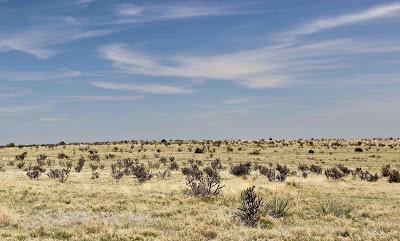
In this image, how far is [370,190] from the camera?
1264 inches

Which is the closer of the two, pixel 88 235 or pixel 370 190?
pixel 88 235

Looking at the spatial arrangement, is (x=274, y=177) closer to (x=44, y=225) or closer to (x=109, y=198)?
(x=109, y=198)

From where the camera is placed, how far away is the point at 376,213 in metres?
21.4

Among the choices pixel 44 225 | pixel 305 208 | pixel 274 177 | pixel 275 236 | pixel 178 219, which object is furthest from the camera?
pixel 274 177

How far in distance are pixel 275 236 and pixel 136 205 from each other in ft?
29.0

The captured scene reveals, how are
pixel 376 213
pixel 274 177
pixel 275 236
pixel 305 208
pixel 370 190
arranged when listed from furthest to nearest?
pixel 274 177 < pixel 370 190 < pixel 305 208 < pixel 376 213 < pixel 275 236

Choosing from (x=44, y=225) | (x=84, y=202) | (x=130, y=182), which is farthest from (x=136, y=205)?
(x=130, y=182)

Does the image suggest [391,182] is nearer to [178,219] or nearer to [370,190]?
[370,190]

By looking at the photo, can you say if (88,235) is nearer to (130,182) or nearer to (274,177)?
(130,182)

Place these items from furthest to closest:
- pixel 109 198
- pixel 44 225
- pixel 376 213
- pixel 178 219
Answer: pixel 109 198, pixel 376 213, pixel 178 219, pixel 44 225

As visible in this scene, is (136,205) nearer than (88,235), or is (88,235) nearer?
(88,235)

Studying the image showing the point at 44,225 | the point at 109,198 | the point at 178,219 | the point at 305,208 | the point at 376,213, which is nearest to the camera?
the point at 44,225

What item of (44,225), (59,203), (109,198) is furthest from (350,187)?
(44,225)

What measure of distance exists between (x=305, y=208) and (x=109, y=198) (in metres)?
9.13
